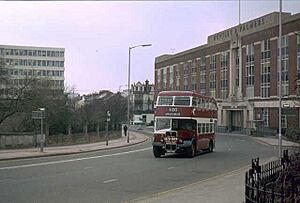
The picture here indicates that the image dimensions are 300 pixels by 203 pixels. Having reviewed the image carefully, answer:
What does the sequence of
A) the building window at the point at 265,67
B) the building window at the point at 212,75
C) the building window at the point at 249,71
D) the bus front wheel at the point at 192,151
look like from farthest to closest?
the building window at the point at 212,75, the building window at the point at 249,71, the building window at the point at 265,67, the bus front wheel at the point at 192,151

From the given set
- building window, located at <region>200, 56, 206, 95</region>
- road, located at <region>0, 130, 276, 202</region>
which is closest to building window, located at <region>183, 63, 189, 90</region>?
building window, located at <region>200, 56, 206, 95</region>

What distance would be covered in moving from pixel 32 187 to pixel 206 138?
20.7m

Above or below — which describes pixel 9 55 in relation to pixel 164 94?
above

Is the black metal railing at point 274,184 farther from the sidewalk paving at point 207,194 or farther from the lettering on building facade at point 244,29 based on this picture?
the lettering on building facade at point 244,29

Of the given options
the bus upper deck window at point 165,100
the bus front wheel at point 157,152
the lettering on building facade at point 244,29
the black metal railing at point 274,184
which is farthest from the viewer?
the lettering on building facade at point 244,29

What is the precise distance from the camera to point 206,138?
35.2 metres

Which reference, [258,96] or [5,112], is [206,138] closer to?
[5,112]

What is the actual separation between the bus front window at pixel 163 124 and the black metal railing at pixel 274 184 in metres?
15.7

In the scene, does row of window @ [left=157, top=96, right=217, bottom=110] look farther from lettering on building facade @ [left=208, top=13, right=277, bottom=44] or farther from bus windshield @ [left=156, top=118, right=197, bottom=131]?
lettering on building facade @ [left=208, top=13, right=277, bottom=44]

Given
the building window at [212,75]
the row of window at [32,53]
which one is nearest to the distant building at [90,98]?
the row of window at [32,53]

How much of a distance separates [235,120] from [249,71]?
445 inches

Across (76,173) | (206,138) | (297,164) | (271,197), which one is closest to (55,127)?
(206,138)

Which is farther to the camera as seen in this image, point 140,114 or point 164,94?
point 140,114

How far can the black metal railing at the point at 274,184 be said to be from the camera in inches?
373
